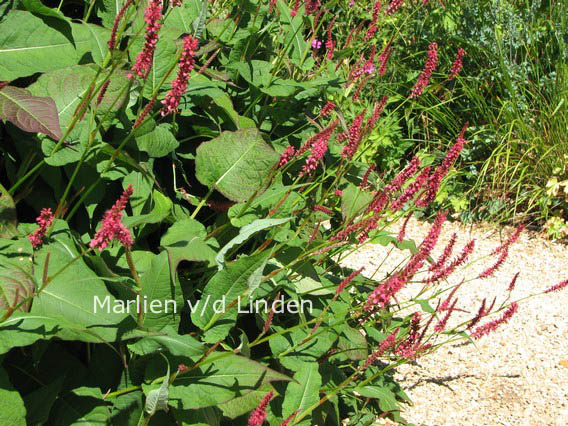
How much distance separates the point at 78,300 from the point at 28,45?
2.41ft

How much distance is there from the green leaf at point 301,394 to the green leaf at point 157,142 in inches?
29.3

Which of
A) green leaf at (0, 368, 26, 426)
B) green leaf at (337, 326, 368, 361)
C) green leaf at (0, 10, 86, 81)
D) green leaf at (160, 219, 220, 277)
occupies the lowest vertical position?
green leaf at (337, 326, 368, 361)

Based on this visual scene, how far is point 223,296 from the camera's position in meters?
1.71

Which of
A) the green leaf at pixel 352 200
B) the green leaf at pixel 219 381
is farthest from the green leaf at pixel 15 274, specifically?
the green leaf at pixel 352 200

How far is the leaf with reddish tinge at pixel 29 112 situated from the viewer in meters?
1.50

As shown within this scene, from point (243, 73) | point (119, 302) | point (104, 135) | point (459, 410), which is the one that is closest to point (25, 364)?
point (119, 302)

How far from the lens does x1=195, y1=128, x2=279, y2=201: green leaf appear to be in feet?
6.65

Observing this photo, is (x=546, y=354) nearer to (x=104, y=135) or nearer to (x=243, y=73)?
(x=243, y=73)

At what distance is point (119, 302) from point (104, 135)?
0.62 m

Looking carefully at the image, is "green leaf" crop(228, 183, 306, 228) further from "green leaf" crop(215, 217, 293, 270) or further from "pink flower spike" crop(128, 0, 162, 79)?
"pink flower spike" crop(128, 0, 162, 79)

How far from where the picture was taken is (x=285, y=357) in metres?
2.00

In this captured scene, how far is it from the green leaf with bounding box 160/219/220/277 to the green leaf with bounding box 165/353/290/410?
0.25 metres

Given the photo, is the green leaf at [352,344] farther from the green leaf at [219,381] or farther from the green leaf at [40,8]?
the green leaf at [40,8]

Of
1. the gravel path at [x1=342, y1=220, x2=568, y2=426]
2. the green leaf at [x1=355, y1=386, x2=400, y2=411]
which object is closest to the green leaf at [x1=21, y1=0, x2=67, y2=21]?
the green leaf at [x1=355, y1=386, x2=400, y2=411]
